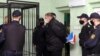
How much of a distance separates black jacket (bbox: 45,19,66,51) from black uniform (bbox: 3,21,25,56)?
0.89 meters

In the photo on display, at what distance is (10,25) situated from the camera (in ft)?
15.3

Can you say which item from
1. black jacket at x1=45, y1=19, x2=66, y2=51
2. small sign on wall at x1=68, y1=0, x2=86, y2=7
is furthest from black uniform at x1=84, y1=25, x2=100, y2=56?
small sign on wall at x1=68, y1=0, x2=86, y2=7

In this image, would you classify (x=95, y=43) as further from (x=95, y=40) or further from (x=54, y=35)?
(x=54, y=35)

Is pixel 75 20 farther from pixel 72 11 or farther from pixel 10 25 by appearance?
pixel 10 25

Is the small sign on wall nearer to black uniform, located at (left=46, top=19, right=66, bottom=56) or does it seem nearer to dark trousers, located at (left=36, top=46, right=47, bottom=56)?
black uniform, located at (left=46, top=19, right=66, bottom=56)

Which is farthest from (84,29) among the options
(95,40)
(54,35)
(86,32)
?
(95,40)

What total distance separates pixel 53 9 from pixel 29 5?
5.46 ft

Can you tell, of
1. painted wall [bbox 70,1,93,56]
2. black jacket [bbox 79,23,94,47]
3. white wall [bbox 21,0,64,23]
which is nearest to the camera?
black jacket [bbox 79,23,94,47]

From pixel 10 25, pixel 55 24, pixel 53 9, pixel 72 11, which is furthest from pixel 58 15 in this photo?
pixel 10 25

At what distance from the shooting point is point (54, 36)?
5.40 meters

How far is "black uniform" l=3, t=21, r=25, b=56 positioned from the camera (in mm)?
4664

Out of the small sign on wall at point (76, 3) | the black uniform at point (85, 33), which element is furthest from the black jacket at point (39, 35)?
the black uniform at point (85, 33)

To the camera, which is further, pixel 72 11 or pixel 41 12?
pixel 41 12

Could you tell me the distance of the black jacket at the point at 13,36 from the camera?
4.66m
